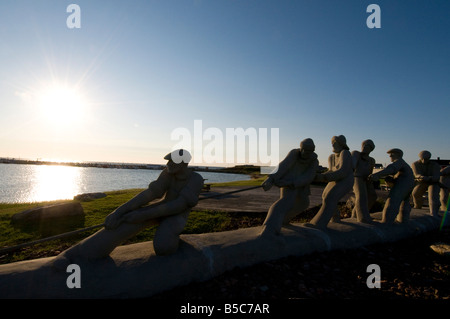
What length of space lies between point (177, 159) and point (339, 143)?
3.32 metres

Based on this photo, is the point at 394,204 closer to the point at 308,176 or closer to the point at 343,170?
the point at 343,170

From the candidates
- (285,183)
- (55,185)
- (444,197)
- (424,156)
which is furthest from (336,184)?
(55,185)

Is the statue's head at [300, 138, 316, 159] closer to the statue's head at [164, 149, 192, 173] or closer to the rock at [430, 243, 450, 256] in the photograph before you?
the statue's head at [164, 149, 192, 173]

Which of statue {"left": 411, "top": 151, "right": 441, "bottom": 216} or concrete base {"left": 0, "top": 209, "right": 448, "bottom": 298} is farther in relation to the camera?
statue {"left": 411, "top": 151, "right": 441, "bottom": 216}

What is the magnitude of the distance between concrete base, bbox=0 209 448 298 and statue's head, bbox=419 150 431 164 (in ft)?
12.1

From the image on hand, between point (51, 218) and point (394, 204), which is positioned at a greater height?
point (394, 204)

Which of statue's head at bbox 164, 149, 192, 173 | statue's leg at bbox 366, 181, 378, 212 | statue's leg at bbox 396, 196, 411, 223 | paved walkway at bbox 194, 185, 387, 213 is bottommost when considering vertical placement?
paved walkway at bbox 194, 185, 387, 213

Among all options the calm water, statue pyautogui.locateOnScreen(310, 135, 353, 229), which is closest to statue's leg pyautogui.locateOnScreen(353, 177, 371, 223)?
statue pyautogui.locateOnScreen(310, 135, 353, 229)

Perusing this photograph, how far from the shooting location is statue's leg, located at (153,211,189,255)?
3223mm

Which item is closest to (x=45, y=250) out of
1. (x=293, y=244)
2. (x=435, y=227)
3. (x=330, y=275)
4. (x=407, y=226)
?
(x=293, y=244)

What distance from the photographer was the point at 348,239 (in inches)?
186

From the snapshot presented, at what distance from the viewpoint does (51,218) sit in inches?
270
